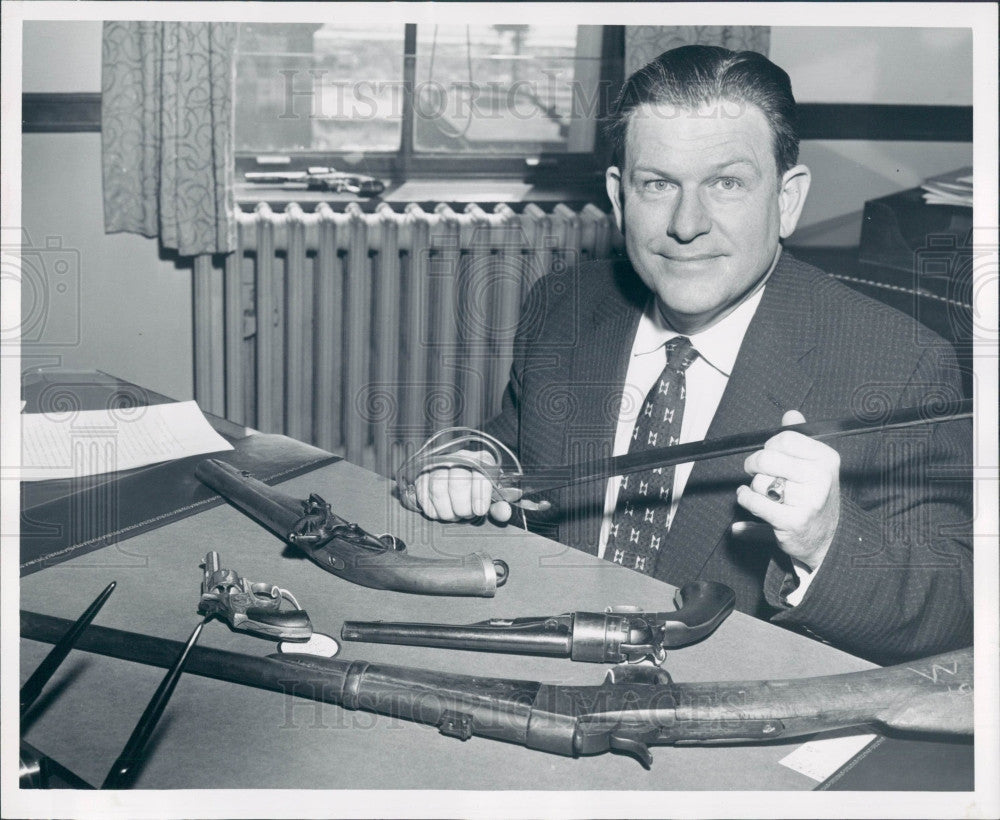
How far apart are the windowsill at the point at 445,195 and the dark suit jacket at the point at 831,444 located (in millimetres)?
1549

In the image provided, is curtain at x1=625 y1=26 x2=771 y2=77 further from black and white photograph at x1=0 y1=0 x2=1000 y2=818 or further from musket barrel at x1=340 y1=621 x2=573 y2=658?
musket barrel at x1=340 y1=621 x2=573 y2=658

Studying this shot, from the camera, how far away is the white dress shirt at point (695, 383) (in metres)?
1.46

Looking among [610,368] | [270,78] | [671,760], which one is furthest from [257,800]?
[270,78]

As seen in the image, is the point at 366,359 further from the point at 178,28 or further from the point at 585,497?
the point at 585,497

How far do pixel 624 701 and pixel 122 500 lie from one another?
819 millimetres

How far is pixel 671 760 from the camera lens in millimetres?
879

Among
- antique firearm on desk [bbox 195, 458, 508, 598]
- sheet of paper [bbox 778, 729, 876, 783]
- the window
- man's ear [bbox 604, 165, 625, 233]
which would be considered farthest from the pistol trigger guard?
the window

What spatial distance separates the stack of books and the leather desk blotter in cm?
174

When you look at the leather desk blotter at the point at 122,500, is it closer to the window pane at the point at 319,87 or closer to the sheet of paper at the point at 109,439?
the sheet of paper at the point at 109,439

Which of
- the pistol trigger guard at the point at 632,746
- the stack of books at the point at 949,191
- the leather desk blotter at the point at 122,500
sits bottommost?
the pistol trigger guard at the point at 632,746

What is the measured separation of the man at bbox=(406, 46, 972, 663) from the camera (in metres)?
1.24

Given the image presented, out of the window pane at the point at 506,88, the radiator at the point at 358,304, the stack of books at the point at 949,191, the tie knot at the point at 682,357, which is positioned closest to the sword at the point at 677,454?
the tie knot at the point at 682,357

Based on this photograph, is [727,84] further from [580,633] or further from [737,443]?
[580,633]

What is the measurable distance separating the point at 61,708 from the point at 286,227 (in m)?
2.22
